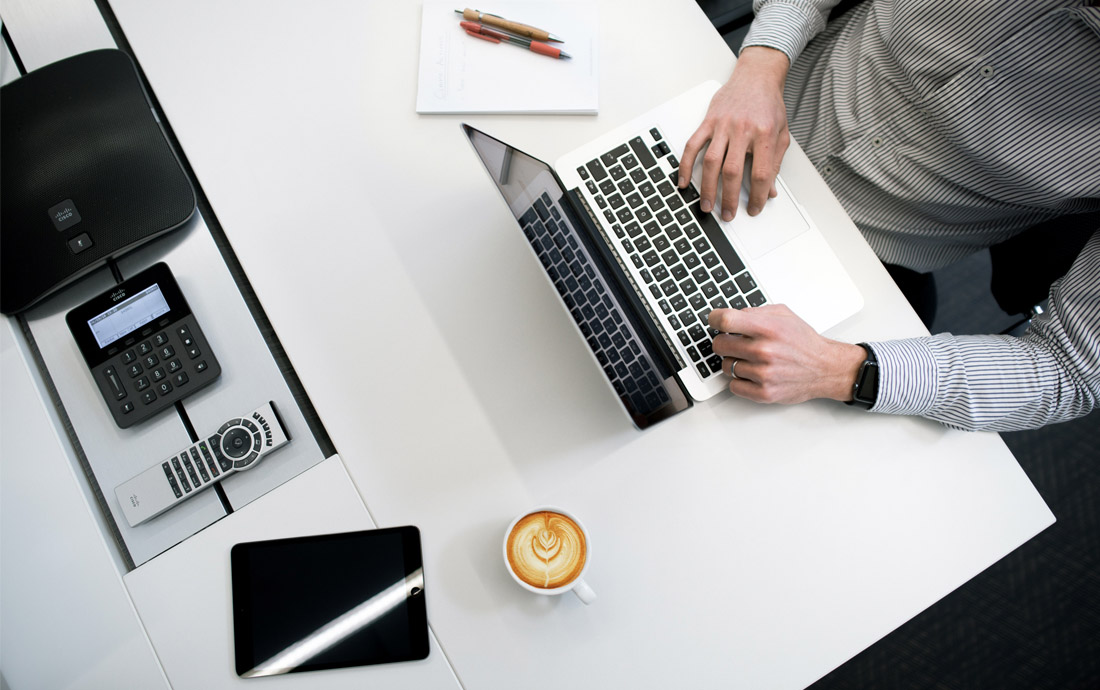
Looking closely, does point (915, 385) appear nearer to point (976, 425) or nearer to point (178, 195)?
point (976, 425)

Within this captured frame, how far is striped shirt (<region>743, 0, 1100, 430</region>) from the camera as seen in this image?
29.1 inches

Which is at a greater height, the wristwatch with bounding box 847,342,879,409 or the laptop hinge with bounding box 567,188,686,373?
the laptop hinge with bounding box 567,188,686,373

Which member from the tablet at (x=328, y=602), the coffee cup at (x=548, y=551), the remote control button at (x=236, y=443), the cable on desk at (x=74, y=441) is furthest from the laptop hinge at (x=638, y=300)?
the cable on desk at (x=74, y=441)

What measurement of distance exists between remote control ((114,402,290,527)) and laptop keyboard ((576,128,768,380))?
48 cm

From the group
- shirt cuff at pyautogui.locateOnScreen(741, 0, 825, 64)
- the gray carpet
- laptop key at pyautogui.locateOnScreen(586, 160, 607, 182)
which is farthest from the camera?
the gray carpet

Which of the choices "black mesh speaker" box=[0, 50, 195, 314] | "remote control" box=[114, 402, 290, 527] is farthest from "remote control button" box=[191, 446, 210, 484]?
"black mesh speaker" box=[0, 50, 195, 314]

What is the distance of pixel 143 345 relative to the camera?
31.2 inches

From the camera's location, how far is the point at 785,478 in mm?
747

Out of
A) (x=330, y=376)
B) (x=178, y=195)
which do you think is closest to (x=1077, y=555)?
(x=330, y=376)

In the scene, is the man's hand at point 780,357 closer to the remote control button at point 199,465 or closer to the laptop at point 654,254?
the laptop at point 654,254

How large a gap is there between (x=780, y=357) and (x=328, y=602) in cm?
58

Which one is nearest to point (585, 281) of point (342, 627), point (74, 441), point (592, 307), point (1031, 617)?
point (592, 307)

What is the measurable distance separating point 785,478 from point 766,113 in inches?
17.8

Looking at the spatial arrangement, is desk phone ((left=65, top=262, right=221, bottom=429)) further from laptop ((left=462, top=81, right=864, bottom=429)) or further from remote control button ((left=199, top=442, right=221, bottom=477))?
laptop ((left=462, top=81, right=864, bottom=429))
